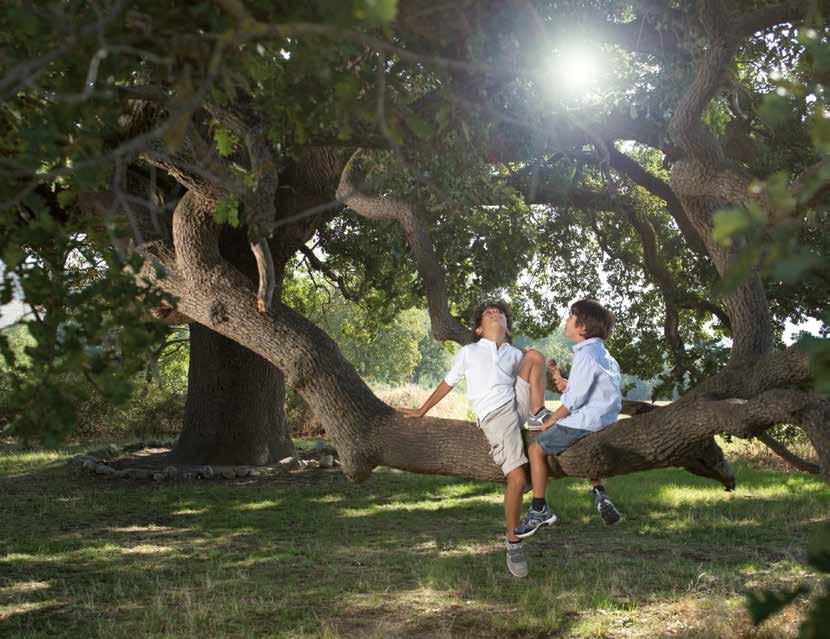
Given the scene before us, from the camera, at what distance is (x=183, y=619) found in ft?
20.3

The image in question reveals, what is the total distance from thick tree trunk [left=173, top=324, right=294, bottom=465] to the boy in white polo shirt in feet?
25.6

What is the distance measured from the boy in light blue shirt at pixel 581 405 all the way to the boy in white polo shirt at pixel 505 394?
128mm

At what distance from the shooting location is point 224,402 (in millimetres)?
14242

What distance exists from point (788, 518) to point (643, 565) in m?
3.42

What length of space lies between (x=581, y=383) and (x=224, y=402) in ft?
29.3

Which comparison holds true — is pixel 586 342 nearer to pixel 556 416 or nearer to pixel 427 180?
pixel 556 416

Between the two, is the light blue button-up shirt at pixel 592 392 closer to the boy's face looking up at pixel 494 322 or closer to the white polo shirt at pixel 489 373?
the white polo shirt at pixel 489 373

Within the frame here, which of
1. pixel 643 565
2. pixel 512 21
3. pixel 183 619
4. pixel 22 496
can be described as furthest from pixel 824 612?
pixel 22 496

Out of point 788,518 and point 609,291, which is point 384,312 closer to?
point 609,291

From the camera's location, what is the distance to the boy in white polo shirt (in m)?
6.47

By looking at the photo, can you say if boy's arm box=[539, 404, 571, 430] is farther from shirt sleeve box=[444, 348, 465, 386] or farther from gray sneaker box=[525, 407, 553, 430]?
shirt sleeve box=[444, 348, 465, 386]

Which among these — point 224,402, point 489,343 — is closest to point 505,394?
point 489,343

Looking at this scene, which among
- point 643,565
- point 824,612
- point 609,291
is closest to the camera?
point 824,612

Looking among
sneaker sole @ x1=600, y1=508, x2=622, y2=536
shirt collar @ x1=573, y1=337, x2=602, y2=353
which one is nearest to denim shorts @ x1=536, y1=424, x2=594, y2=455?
shirt collar @ x1=573, y1=337, x2=602, y2=353
